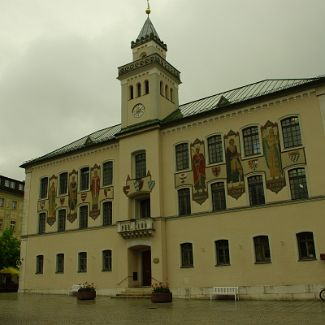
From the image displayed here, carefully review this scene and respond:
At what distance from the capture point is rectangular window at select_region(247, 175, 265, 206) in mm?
28141

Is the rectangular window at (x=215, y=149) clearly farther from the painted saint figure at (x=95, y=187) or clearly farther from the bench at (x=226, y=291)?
the painted saint figure at (x=95, y=187)

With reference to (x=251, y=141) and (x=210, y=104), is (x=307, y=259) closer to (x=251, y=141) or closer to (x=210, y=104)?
(x=251, y=141)

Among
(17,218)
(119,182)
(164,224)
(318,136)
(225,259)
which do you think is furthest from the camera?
(17,218)

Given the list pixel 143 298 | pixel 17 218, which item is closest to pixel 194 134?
pixel 143 298

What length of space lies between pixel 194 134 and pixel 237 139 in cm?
389

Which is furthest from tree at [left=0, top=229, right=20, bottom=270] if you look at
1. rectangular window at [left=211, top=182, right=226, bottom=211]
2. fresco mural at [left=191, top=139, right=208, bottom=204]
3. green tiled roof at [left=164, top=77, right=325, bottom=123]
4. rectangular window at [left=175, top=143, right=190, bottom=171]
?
rectangular window at [left=211, top=182, right=226, bottom=211]

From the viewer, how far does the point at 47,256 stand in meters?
39.2

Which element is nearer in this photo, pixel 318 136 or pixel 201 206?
pixel 318 136

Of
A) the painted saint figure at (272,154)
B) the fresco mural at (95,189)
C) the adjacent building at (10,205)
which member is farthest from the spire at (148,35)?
the adjacent building at (10,205)

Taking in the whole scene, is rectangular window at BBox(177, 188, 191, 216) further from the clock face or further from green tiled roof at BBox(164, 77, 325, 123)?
the clock face

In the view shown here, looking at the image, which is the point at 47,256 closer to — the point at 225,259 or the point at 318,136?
the point at 225,259

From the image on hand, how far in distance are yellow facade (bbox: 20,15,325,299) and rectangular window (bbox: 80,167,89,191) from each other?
171 mm

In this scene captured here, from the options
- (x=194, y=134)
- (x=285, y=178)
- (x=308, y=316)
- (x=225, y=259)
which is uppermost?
(x=194, y=134)

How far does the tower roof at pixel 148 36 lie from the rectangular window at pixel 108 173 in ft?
40.1
